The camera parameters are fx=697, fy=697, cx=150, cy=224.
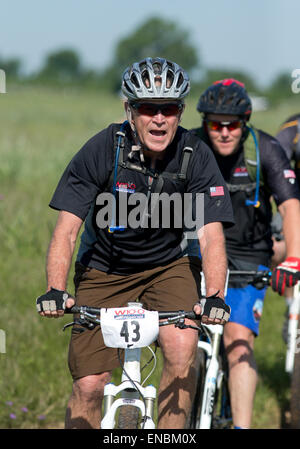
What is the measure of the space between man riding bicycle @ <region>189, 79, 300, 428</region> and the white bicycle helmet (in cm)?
118

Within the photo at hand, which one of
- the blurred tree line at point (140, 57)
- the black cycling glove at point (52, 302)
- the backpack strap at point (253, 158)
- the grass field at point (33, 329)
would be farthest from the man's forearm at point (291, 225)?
the blurred tree line at point (140, 57)

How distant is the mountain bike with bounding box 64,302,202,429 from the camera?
3.53m

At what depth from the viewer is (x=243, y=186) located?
215 inches

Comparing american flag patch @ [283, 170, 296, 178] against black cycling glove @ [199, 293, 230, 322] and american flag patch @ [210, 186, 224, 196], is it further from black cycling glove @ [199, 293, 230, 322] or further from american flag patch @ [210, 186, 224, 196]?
black cycling glove @ [199, 293, 230, 322]

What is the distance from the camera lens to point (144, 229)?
433 cm

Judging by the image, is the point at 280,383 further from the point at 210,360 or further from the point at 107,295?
the point at 107,295

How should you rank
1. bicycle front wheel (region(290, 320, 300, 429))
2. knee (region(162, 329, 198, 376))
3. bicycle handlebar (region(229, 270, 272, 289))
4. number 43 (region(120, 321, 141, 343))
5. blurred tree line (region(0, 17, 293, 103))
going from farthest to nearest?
blurred tree line (region(0, 17, 293, 103)) → bicycle front wheel (region(290, 320, 300, 429)) → bicycle handlebar (region(229, 270, 272, 289)) → knee (region(162, 329, 198, 376)) → number 43 (region(120, 321, 141, 343))

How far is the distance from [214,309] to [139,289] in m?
1.03

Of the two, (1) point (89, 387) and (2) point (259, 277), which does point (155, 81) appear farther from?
(1) point (89, 387)

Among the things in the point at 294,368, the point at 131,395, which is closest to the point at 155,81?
the point at 131,395

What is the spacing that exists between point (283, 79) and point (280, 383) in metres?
103

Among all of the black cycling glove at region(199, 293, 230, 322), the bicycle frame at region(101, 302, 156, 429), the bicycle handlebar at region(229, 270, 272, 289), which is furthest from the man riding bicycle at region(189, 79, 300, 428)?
the bicycle frame at region(101, 302, 156, 429)

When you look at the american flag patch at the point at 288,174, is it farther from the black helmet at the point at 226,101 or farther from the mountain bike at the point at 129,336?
the mountain bike at the point at 129,336

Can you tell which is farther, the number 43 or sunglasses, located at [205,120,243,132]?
sunglasses, located at [205,120,243,132]
